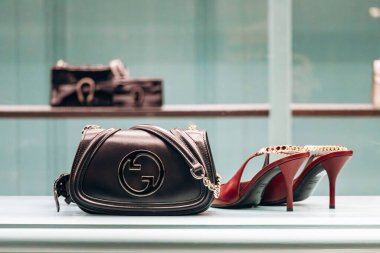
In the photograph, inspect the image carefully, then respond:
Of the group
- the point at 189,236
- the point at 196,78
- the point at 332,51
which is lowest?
the point at 189,236

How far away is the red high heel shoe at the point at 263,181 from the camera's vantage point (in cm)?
112

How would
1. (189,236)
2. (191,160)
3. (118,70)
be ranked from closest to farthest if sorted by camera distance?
(189,236), (191,160), (118,70)

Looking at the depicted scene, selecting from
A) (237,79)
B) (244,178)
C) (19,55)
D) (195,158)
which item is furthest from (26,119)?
(195,158)

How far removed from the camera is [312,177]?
4.13 ft

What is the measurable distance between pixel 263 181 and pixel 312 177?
12cm

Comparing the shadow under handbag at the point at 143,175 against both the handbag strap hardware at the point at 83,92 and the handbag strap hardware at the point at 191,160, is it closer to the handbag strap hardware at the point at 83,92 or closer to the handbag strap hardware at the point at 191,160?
the handbag strap hardware at the point at 191,160

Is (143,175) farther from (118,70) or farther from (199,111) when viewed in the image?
(118,70)

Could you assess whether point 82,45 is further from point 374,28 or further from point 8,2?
point 374,28

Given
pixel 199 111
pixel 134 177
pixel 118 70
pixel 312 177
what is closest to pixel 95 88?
pixel 118 70

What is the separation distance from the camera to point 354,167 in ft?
9.45

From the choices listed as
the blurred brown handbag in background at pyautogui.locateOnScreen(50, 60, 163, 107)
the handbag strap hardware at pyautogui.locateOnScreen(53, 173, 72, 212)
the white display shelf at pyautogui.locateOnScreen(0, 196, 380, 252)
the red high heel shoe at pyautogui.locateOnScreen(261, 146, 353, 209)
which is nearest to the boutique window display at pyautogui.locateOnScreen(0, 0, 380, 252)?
the blurred brown handbag in background at pyautogui.locateOnScreen(50, 60, 163, 107)

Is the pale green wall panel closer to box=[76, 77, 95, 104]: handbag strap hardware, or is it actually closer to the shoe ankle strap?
box=[76, 77, 95, 104]: handbag strap hardware

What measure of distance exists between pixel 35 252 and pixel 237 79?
239 cm

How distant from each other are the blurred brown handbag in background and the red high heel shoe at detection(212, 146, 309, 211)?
1464 millimetres
